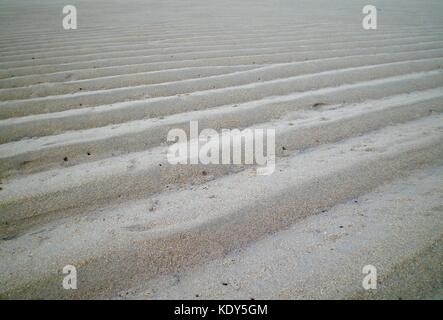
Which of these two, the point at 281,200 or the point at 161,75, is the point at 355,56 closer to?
the point at 161,75

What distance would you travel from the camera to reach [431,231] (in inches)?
51.1

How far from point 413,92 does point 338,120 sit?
866mm

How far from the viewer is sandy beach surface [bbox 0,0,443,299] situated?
3.80 ft

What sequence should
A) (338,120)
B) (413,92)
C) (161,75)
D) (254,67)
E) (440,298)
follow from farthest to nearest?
1. (254,67)
2. (161,75)
3. (413,92)
4. (338,120)
5. (440,298)

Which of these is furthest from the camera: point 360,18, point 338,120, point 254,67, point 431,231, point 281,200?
point 360,18

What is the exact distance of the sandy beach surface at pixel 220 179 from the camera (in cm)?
116

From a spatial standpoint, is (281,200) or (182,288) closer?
(182,288)

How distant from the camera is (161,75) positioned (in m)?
3.04

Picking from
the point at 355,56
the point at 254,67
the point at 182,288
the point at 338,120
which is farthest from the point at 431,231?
the point at 355,56

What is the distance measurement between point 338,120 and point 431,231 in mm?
1015

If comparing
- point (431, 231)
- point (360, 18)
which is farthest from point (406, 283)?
point (360, 18)

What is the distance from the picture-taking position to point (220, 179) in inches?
65.4
